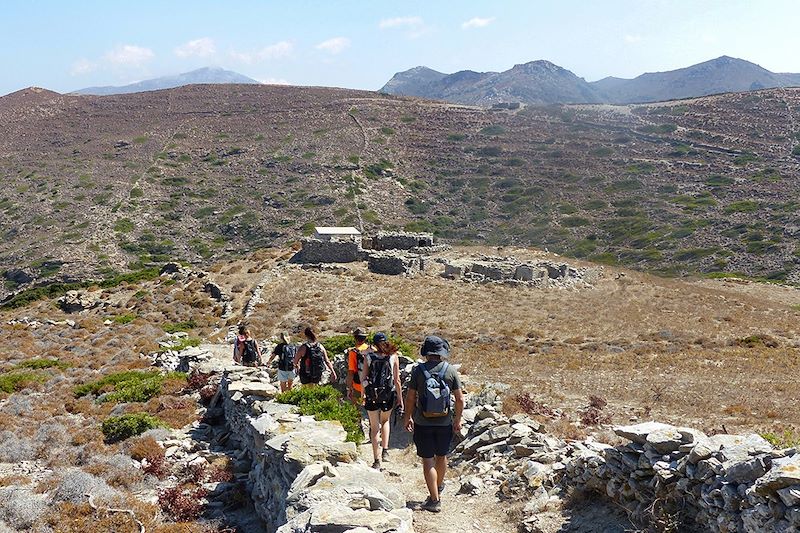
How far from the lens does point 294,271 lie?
121ft

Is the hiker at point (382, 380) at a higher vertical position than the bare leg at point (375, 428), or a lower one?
higher

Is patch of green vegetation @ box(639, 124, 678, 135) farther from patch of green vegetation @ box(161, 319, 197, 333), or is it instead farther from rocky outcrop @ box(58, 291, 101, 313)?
rocky outcrop @ box(58, 291, 101, 313)

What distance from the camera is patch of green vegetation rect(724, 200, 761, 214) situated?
6500cm

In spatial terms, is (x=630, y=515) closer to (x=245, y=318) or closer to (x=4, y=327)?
(x=245, y=318)

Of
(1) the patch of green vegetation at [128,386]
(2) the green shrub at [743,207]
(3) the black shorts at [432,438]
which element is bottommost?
(2) the green shrub at [743,207]

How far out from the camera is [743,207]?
65.8 metres

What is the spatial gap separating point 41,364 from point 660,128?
97.9 meters

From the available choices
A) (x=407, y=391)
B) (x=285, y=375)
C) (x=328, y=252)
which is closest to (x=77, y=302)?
(x=328, y=252)

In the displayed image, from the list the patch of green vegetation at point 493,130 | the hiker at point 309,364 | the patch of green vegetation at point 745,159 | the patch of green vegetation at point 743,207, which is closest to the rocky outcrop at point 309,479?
the hiker at point 309,364

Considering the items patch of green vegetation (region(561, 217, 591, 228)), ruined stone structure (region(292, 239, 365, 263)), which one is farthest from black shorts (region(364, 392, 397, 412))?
patch of green vegetation (region(561, 217, 591, 228))

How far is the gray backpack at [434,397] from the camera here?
735 centimetres

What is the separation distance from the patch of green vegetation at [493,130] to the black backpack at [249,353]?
8890cm

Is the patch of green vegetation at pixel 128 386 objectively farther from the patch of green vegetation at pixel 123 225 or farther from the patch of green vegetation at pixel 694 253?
the patch of green vegetation at pixel 694 253

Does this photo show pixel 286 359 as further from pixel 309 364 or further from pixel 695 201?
pixel 695 201
